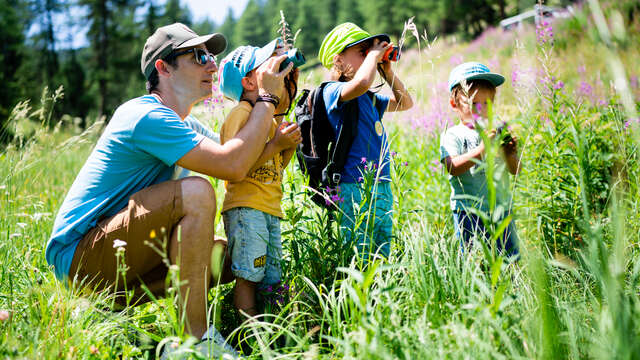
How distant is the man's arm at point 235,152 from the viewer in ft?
6.64

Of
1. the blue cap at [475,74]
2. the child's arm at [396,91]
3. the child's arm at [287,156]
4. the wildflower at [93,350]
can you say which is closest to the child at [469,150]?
the blue cap at [475,74]

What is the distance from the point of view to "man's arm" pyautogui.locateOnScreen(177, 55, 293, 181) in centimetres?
203

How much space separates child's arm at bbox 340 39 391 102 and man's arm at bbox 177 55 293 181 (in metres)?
0.46

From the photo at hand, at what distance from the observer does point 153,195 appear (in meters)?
2.06

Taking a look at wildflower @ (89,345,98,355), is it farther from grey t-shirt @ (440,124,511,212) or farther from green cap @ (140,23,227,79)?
grey t-shirt @ (440,124,511,212)

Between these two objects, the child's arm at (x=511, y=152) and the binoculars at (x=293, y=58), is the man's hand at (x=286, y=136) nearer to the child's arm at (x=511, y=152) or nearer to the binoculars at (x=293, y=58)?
the binoculars at (x=293, y=58)

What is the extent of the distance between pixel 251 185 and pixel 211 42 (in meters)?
0.93

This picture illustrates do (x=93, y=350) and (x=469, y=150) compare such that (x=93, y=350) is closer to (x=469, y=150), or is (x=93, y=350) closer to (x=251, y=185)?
(x=251, y=185)

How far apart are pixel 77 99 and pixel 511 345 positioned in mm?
24139

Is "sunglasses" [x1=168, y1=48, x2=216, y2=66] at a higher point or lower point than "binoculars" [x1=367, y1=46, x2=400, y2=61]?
higher

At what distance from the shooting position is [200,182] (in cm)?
207

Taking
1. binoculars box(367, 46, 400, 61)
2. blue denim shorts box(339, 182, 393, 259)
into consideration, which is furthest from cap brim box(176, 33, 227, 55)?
blue denim shorts box(339, 182, 393, 259)

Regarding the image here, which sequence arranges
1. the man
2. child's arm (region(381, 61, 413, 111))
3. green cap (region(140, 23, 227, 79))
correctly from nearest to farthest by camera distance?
1. the man
2. green cap (region(140, 23, 227, 79))
3. child's arm (region(381, 61, 413, 111))

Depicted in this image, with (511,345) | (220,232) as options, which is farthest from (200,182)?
(511,345)
